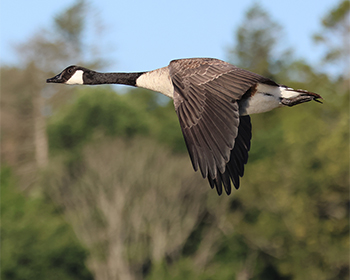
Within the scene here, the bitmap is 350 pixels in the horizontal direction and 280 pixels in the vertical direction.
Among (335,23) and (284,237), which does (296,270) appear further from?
(335,23)

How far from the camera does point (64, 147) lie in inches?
2203

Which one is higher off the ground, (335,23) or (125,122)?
(335,23)

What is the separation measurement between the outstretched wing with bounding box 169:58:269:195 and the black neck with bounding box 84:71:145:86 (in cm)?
175

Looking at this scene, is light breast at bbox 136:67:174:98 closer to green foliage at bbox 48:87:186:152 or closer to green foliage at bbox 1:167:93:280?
green foliage at bbox 1:167:93:280

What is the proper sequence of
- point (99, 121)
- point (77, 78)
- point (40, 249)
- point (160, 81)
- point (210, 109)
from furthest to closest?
point (99, 121) < point (40, 249) < point (77, 78) < point (160, 81) < point (210, 109)

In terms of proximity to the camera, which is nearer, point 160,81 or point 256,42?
point 160,81

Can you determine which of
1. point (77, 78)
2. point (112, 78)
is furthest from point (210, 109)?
point (77, 78)

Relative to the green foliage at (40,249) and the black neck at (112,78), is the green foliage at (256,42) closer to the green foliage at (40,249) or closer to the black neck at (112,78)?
the green foliage at (40,249)

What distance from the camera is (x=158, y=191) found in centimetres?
4497

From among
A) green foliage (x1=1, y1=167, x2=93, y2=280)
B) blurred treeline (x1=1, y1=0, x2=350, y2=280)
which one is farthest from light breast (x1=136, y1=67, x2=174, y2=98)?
green foliage (x1=1, y1=167, x2=93, y2=280)

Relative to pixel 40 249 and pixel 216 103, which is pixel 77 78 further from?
pixel 40 249

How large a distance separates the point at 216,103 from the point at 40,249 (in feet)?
143

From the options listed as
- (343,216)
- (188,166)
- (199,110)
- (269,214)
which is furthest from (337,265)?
(199,110)

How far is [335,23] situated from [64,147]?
86.6 ft
